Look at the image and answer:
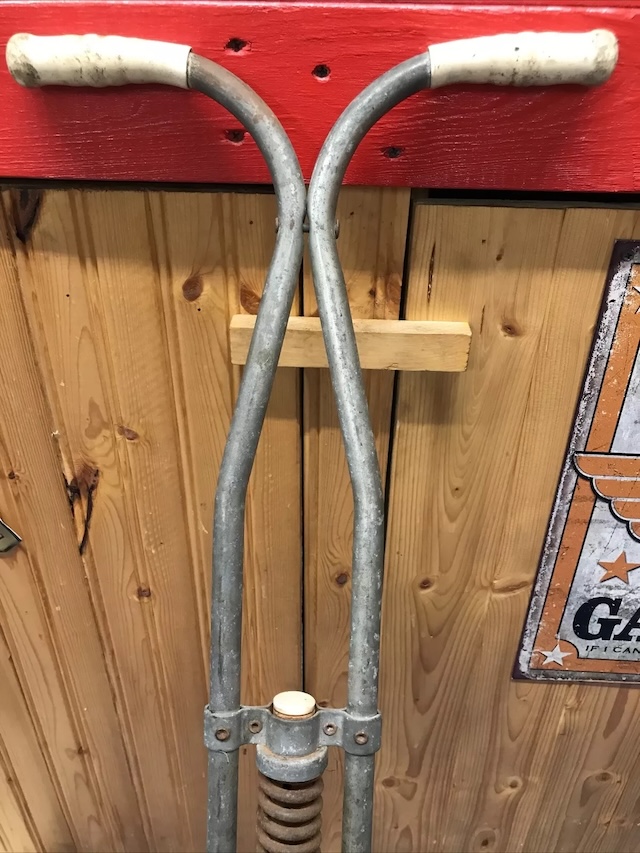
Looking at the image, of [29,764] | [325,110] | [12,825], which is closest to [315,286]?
[325,110]

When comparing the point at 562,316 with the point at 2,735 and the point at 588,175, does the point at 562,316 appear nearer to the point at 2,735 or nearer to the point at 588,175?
the point at 588,175

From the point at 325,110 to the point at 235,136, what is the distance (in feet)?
0.24

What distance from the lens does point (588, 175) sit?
0.55m

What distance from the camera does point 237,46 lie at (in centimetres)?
51

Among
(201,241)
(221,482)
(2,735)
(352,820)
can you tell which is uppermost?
(201,241)

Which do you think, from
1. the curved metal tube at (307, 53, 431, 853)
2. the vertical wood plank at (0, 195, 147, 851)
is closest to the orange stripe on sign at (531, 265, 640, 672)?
the curved metal tube at (307, 53, 431, 853)

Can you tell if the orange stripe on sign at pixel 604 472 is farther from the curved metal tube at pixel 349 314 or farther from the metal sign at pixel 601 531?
the curved metal tube at pixel 349 314

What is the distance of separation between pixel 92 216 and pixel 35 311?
0.37 feet

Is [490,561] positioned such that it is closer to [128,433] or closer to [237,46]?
[128,433]

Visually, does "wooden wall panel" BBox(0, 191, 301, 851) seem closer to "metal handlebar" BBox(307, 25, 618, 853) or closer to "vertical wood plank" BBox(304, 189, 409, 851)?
"vertical wood plank" BBox(304, 189, 409, 851)

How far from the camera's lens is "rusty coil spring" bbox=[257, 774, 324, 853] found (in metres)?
0.52

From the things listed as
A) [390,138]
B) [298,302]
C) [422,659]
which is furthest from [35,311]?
[422,659]

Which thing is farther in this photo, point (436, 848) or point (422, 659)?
point (436, 848)

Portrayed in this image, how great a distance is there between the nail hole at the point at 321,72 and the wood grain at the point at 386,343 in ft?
0.66
